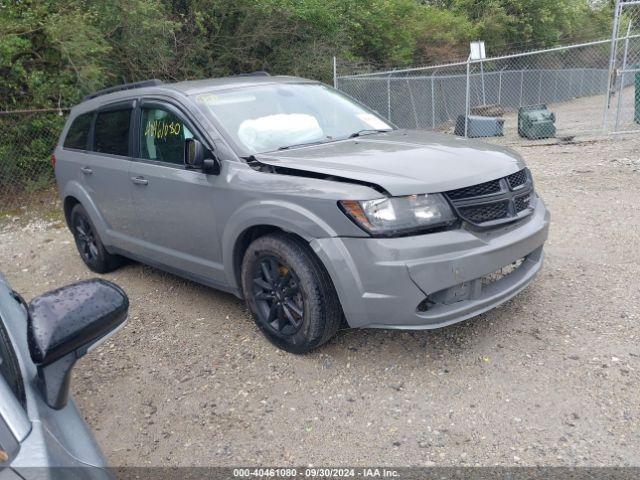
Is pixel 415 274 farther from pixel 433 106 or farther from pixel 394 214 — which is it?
pixel 433 106

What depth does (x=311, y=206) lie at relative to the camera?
322cm

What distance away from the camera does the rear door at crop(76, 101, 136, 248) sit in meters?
4.66

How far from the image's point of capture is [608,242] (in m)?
5.22

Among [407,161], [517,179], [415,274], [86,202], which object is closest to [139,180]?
[86,202]

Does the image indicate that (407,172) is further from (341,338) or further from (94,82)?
(94,82)

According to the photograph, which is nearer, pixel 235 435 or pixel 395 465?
pixel 395 465

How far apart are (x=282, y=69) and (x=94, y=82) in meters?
5.14

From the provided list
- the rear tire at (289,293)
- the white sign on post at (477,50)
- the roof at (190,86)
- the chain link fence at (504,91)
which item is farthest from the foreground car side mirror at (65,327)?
the white sign on post at (477,50)

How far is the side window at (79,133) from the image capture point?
5320 mm

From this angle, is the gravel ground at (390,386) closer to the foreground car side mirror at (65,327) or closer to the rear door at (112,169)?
the rear door at (112,169)

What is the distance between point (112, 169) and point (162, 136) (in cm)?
78

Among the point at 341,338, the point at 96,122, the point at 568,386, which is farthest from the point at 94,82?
the point at 568,386

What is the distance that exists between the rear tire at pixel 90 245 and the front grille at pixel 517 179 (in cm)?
381

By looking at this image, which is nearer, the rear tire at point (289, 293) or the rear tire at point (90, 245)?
the rear tire at point (289, 293)
